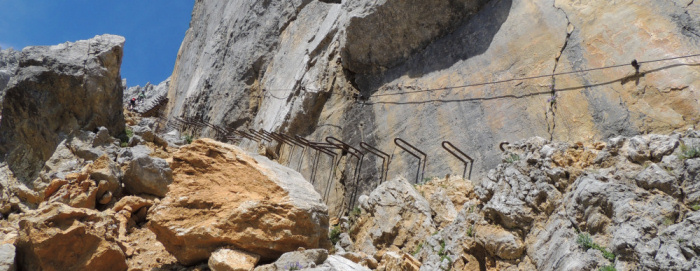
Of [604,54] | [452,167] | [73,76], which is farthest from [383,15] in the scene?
[73,76]

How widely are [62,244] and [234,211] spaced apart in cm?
231

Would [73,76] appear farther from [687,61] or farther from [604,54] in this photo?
[687,61]

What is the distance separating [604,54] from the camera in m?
7.93

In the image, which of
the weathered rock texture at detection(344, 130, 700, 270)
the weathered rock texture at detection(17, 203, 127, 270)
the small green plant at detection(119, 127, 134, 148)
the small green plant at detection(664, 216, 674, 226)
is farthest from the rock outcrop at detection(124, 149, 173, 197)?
the small green plant at detection(664, 216, 674, 226)

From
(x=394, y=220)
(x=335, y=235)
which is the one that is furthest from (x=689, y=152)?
(x=335, y=235)

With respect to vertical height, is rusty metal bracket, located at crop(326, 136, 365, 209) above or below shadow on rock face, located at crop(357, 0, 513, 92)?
below

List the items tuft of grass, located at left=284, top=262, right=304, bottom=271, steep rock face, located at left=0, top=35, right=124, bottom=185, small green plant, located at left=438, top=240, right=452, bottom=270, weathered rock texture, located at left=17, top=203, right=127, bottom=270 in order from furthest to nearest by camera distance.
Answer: steep rock face, located at left=0, top=35, right=124, bottom=185 → weathered rock texture, located at left=17, top=203, right=127, bottom=270 → small green plant, located at left=438, top=240, right=452, bottom=270 → tuft of grass, located at left=284, top=262, right=304, bottom=271

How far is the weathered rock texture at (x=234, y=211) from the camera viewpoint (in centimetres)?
756

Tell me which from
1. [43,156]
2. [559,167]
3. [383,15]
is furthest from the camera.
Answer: [43,156]

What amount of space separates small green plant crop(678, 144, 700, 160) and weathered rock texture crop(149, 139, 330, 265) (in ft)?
14.9

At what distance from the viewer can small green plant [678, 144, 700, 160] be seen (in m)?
5.50

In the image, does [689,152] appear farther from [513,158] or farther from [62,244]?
[62,244]

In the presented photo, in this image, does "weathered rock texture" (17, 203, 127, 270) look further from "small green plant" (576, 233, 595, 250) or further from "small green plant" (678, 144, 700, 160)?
"small green plant" (678, 144, 700, 160)

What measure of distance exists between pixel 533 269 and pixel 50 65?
12394 mm
